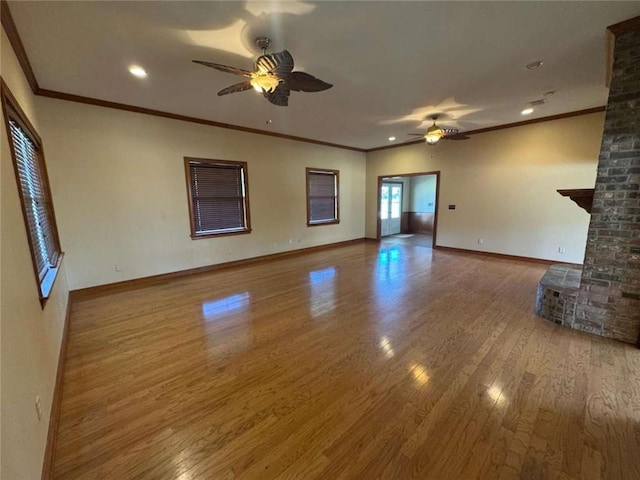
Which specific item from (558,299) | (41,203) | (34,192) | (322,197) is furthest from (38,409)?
(322,197)

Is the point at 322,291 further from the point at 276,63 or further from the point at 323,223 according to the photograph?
the point at 323,223

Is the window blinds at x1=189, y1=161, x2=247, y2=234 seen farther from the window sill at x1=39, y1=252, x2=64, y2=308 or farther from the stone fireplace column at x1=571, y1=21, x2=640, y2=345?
the stone fireplace column at x1=571, y1=21, x2=640, y2=345

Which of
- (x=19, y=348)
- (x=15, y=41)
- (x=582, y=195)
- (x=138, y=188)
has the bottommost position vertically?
(x=19, y=348)

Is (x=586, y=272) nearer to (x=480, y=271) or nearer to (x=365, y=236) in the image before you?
(x=480, y=271)

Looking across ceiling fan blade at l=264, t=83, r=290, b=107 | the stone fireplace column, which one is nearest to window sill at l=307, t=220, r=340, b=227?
ceiling fan blade at l=264, t=83, r=290, b=107

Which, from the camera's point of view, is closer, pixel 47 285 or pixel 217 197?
pixel 47 285

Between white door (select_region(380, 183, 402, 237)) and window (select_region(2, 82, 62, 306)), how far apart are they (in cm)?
764

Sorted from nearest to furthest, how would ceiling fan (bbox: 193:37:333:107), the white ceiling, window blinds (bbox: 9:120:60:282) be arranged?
the white ceiling → ceiling fan (bbox: 193:37:333:107) → window blinds (bbox: 9:120:60:282)

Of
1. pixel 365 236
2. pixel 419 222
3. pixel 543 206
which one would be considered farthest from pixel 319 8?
pixel 419 222

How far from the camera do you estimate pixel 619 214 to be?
245 cm

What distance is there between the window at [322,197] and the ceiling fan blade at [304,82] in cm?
393

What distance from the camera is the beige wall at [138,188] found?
12.0ft

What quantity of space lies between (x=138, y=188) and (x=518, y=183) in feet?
23.2

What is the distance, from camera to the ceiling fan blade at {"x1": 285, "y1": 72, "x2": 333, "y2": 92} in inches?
93.4
